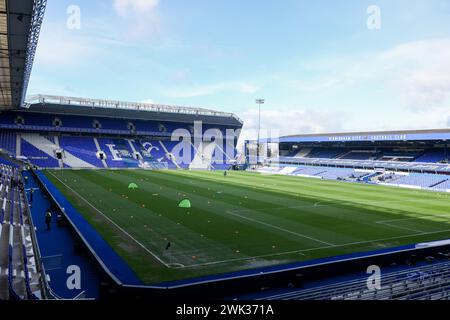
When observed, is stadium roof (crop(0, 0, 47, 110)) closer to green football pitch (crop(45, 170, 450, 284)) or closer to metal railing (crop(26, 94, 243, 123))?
green football pitch (crop(45, 170, 450, 284))

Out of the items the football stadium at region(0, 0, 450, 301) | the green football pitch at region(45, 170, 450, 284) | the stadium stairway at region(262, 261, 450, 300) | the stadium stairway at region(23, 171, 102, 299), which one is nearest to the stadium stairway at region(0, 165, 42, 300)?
the football stadium at region(0, 0, 450, 301)

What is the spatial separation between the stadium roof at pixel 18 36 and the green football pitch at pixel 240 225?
31.0ft

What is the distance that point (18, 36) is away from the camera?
18.1 metres

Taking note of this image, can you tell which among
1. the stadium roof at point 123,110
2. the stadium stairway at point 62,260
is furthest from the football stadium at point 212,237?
the stadium roof at point 123,110

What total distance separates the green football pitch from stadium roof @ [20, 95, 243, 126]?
36778 mm

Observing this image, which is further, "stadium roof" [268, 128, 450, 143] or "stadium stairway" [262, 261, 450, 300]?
"stadium roof" [268, 128, 450, 143]

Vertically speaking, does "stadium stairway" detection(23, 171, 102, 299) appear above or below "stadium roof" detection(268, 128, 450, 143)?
below

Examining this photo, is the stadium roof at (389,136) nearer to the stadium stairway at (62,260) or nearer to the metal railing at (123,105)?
the metal railing at (123,105)

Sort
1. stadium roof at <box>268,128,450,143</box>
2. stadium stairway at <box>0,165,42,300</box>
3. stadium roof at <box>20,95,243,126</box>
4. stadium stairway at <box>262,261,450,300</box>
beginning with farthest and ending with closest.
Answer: stadium roof at <box>20,95,243,126</box>
stadium roof at <box>268,128,450,143</box>
stadium stairway at <box>0,165,42,300</box>
stadium stairway at <box>262,261,450,300</box>

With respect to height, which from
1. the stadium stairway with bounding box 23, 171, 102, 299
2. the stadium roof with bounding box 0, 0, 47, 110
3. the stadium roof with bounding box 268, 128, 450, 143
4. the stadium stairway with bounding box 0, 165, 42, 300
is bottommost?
the stadium stairway with bounding box 23, 171, 102, 299

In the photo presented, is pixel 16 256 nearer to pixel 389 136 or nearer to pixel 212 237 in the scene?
pixel 212 237

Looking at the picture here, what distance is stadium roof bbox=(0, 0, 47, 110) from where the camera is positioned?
1483 cm

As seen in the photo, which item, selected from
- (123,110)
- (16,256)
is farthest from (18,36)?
(123,110)
